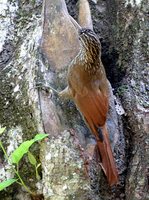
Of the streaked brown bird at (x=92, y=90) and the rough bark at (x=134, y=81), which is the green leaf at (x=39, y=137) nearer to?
the streaked brown bird at (x=92, y=90)

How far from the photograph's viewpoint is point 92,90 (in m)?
2.97

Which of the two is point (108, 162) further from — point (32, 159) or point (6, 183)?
point (6, 183)

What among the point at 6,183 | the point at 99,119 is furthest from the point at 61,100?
the point at 6,183

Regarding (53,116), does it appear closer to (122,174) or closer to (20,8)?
(122,174)

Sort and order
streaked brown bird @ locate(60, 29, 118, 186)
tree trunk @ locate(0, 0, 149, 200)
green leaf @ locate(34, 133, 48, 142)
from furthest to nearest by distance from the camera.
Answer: streaked brown bird @ locate(60, 29, 118, 186), tree trunk @ locate(0, 0, 149, 200), green leaf @ locate(34, 133, 48, 142)

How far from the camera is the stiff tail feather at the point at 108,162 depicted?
2539 mm

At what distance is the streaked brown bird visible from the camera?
103 inches

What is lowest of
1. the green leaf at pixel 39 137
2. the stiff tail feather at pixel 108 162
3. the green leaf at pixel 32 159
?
the stiff tail feather at pixel 108 162

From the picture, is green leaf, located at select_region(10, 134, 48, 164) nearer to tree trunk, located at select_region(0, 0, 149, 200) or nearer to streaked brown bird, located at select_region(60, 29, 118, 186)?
tree trunk, located at select_region(0, 0, 149, 200)

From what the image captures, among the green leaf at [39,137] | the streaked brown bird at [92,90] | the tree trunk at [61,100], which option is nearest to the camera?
Result: the green leaf at [39,137]

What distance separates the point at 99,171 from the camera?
258 cm

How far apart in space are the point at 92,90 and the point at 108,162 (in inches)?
22.4

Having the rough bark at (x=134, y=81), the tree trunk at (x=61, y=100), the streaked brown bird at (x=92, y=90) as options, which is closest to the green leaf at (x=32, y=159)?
the tree trunk at (x=61, y=100)

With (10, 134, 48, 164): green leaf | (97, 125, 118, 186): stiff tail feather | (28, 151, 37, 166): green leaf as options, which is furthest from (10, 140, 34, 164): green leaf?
(97, 125, 118, 186): stiff tail feather
